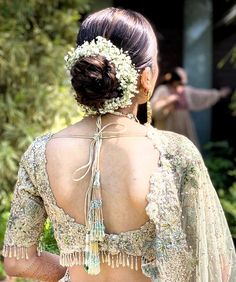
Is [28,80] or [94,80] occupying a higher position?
[28,80]

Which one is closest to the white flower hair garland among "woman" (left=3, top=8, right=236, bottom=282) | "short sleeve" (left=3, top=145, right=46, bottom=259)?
"woman" (left=3, top=8, right=236, bottom=282)

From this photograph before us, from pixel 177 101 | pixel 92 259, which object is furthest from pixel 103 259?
pixel 177 101

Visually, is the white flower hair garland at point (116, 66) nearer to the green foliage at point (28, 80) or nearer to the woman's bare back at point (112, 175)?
the woman's bare back at point (112, 175)

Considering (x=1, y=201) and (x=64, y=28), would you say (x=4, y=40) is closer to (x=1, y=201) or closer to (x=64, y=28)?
(x=64, y=28)

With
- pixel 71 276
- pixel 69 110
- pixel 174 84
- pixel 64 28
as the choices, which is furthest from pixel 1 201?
pixel 71 276

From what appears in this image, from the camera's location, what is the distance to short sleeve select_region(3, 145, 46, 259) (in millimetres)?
1699

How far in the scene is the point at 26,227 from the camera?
1.71 meters

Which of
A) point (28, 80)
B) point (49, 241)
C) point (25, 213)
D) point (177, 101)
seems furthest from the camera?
point (177, 101)

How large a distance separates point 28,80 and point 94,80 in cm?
351

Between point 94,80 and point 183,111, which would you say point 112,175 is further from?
Result: point 183,111

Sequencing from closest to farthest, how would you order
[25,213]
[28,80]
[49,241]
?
[25,213] < [49,241] < [28,80]

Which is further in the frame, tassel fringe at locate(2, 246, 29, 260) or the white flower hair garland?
tassel fringe at locate(2, 246, 29, 260)

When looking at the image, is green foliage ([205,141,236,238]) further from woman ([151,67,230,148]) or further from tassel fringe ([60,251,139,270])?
tassel fringe ([60,251,139,270])

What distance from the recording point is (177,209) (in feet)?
5.34
